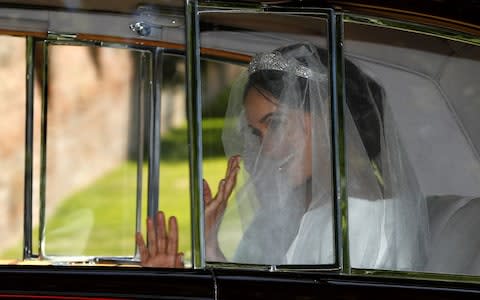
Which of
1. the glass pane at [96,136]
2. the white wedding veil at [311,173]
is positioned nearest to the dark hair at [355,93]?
the white wedding veil at [311,173]

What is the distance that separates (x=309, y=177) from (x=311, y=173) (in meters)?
0.02

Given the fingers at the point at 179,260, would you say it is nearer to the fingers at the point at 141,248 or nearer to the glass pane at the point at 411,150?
the fingers at the point at 141,248

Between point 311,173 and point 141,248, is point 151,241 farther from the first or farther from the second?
point 311,173

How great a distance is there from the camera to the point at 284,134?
2932mm

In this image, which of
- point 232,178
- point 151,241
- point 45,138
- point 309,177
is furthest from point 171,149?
point 309,177

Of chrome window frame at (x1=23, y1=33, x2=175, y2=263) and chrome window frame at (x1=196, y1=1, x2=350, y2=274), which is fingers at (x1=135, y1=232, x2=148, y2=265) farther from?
chrome window frame at (x1=196, y1=1, x2=350, y2=274)

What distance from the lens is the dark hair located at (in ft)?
9.46

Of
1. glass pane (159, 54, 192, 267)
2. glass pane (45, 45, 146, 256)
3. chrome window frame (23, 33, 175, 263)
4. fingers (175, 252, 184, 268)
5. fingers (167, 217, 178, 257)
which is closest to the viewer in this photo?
fingers (167, 217, 178, 257)

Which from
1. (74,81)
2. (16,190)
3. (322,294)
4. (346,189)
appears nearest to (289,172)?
(346,189)

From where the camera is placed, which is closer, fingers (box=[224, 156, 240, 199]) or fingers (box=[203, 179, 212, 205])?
fingers (box=[203, 179, 212, 205])

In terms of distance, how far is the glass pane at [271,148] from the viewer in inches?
111

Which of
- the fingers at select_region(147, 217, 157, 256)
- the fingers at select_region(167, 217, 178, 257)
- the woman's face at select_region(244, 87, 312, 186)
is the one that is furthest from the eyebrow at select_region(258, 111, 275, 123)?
the fingers at select_region(147, 217, 157, 256)

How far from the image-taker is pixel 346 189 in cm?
274

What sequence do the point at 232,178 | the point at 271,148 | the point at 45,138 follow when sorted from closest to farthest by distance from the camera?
the point at 271,148 → the point at 232,178 → the point at 45,138
